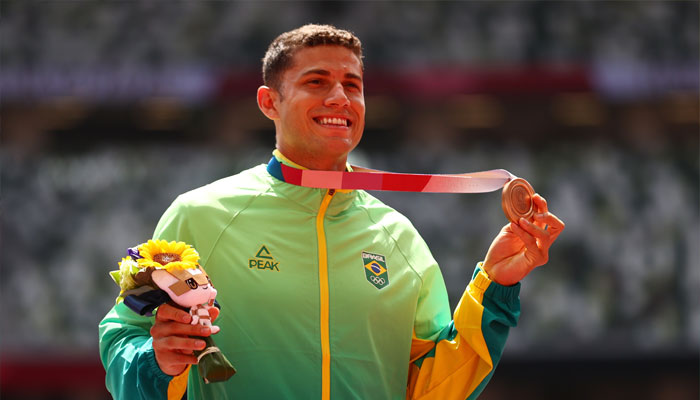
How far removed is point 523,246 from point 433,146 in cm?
930

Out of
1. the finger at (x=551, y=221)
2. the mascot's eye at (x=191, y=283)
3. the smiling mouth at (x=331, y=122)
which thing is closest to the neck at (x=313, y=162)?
the smiling mouth at (x=331, y=122)

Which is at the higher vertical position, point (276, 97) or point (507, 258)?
point (276, 97)

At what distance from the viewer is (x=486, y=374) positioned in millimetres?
2670

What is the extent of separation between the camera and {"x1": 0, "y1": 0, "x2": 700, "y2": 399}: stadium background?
9.85 meters

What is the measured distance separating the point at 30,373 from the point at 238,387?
7.22 m

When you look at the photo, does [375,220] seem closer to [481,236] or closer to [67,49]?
[481,236]

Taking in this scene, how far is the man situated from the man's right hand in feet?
0.51

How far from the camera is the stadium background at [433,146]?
9.85 m

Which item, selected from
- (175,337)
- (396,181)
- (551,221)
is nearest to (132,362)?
(175,337)

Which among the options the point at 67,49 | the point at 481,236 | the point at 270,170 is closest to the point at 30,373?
the point at 67,49

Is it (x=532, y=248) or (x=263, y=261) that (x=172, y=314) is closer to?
(x=263, y=261)

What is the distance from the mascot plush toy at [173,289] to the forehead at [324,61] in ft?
2.69

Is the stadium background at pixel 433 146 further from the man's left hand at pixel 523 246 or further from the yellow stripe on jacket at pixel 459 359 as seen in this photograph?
the man's left hand at pixel 523 246

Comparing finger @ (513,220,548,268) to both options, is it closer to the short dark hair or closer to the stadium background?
the short dark hair
